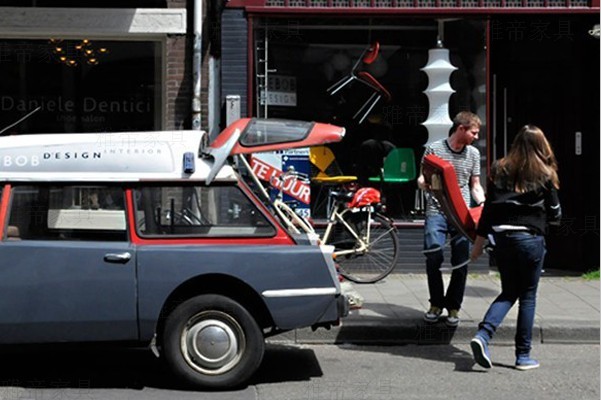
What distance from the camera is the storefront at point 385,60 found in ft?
35.7

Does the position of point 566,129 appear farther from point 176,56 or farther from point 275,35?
point 176,56

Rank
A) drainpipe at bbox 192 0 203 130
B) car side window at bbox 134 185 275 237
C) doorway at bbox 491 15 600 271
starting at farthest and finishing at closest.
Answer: doorway at bbox 491 15 600 271 → drainpipe at bbox 192 0 203 130 → car side window at bbox 134 185 275 237

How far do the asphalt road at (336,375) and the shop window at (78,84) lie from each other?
4.29m

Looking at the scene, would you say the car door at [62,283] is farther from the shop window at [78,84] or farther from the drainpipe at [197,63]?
the shop window at [78,84]

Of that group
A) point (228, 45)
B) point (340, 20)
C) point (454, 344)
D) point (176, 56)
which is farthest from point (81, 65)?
point (454, 344)

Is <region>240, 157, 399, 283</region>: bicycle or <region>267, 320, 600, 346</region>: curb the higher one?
<region>240, 157, 399, 283</region>: bicycle

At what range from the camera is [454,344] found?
8188 millimetres

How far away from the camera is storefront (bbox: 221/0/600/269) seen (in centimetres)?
1088

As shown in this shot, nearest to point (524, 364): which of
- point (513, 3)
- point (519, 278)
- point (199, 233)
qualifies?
point (519, 278)

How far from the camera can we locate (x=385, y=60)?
36.5 ft

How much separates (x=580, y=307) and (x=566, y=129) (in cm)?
324

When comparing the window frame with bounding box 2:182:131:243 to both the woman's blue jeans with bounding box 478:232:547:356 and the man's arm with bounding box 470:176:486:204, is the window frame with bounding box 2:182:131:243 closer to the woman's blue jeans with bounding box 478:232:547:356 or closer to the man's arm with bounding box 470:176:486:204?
the woman's blue jeans with bounding box 478:232:547:356

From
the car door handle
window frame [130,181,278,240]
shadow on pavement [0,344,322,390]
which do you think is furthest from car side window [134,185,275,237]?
shadow on pavement [0,344,322,390]

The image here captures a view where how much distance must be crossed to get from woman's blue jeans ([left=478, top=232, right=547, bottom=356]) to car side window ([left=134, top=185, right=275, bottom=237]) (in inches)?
71.9
